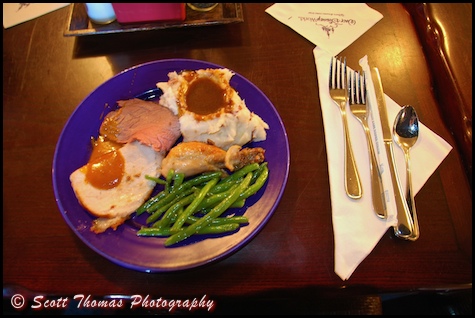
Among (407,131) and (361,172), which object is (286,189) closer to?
(361,172)


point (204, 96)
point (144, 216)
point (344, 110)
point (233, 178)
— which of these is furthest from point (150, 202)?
point (344, 110)

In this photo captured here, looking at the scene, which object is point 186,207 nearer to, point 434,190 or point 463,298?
point 434,190

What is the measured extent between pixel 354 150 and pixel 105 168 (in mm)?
1530

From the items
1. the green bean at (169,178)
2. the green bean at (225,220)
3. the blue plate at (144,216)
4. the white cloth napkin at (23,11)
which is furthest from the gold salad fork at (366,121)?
the white cloth napkin at (23,11)

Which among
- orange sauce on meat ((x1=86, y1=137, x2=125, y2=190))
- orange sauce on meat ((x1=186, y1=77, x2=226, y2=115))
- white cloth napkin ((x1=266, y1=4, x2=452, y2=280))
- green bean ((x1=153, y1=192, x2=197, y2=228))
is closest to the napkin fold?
white cloth napkin ((x1=266, y1=4, x2=452, y2=280))

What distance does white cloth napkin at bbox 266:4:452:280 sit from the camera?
1717 mm

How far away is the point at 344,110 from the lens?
6.97 ft

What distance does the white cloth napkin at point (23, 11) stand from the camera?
269 cm

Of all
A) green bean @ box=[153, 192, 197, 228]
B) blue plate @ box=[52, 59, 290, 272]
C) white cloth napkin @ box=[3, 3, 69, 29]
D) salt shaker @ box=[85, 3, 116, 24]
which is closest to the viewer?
blue plate @ box=[52, 59, 290, 272]

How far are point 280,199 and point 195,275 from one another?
2.04 feet

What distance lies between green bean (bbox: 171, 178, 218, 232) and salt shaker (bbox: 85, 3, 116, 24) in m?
1.63

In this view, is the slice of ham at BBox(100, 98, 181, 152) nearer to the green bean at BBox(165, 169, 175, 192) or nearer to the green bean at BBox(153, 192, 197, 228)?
the green bean at BBox(165, 169, 175, 192)

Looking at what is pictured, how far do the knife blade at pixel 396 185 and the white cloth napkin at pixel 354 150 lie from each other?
1.0 inches

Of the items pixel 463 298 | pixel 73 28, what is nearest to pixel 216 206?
pixel 463 298
